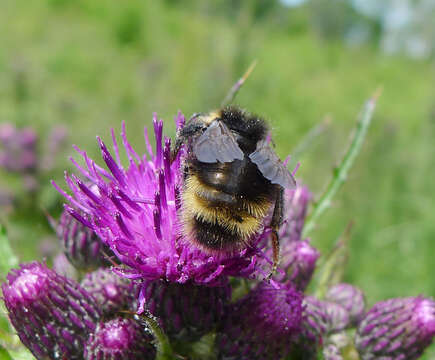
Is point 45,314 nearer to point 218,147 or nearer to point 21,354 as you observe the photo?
point 21,354

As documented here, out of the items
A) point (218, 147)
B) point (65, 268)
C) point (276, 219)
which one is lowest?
point (65, 268)

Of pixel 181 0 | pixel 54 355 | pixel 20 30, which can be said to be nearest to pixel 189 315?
pixel 54 355

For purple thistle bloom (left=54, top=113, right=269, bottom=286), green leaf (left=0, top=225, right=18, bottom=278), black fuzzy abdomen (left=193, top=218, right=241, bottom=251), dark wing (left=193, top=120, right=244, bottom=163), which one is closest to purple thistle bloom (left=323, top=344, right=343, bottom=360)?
purple thistle bloom (left=54, top=113, right=269, bottom=286)

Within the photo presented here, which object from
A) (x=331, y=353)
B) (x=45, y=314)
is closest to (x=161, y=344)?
(x=45, y=314)

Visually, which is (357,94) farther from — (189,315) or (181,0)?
(189,315)

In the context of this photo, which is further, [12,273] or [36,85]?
[36,85]
